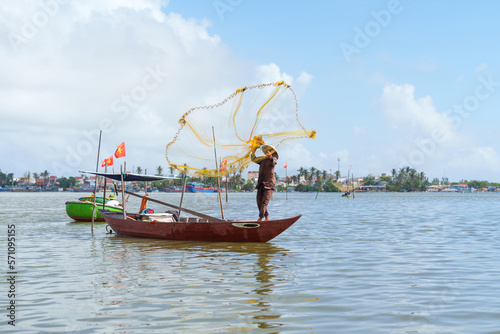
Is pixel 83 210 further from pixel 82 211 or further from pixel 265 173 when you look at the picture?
pixel 265 173

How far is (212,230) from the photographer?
16.9 meters

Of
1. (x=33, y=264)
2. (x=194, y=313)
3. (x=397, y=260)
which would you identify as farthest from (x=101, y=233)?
(x=194, y=313)

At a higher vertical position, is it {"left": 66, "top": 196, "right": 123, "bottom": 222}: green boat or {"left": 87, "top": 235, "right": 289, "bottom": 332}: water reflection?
{"left": 66, "top": 196, "right": 123, "bottom": 222}: green boat

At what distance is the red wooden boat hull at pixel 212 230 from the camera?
1598 cm

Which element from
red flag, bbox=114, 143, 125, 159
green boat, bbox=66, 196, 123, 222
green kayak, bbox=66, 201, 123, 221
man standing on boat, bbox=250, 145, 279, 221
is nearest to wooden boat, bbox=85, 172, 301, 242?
man standing on boat, bbox=250, 145, 279, 221

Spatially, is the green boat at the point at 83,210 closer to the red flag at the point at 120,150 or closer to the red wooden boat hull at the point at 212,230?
the red flag at the point at 120,150

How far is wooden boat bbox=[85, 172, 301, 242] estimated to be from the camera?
16031 mm

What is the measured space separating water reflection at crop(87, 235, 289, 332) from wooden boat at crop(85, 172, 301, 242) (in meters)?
0.48

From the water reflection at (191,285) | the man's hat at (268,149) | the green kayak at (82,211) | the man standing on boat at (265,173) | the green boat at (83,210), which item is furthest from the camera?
the green kayak at (82,211)

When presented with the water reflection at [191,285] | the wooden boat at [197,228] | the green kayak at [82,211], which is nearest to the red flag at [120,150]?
the wooden boat at [197,228]

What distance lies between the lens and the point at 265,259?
530 inches

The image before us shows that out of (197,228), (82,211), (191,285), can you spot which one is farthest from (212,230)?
(82,211)

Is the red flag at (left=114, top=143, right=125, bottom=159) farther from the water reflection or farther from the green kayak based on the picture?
the water reflection

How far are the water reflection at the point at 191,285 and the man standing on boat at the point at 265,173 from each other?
1.64 m
